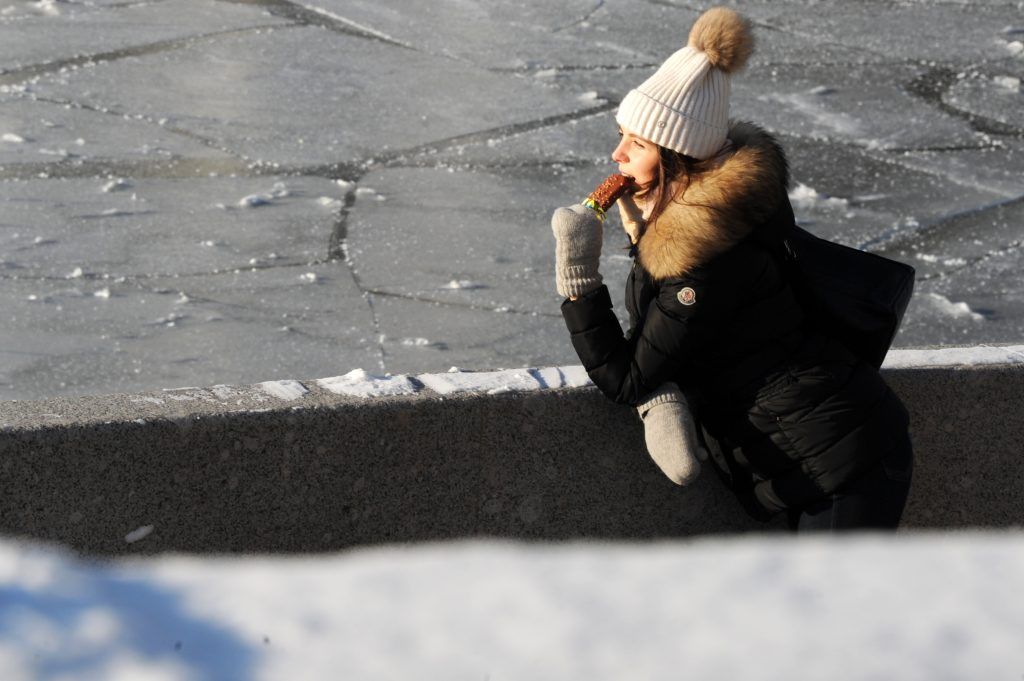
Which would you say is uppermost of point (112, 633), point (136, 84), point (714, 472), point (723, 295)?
point (112, 633)

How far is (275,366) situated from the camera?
3.49m

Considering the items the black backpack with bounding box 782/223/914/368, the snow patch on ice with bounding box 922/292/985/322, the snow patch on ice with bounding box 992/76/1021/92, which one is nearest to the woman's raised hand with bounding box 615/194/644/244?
the black backpack with bounding box 782/223/914/368

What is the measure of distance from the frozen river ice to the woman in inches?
52.5

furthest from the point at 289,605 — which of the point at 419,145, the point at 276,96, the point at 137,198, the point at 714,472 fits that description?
the point at 276,96

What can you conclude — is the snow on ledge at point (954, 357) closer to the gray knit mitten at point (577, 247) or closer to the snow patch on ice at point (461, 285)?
the gray knit mitten at point (577, 247)

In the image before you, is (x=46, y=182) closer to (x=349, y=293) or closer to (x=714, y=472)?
(x=349, y=293)

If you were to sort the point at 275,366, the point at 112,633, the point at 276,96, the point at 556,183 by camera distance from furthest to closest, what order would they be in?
1. the point at 276,96
2. the point at 556,183
3. the point at 275,366
4. the point at 112,633

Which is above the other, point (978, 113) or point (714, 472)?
point (714, 472)

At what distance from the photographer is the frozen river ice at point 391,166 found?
372 centimetres

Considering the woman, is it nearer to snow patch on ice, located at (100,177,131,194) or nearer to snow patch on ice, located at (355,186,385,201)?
snow patch on ice, located at (355,186,385,201)

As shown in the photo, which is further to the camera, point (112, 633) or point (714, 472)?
point (714, 472)

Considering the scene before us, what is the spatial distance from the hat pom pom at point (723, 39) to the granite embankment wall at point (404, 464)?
0.61 m

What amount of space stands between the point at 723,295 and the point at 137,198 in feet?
9.65

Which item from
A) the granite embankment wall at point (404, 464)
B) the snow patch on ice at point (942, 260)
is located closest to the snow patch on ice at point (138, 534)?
the granite embankment wall at point (404, 464)
